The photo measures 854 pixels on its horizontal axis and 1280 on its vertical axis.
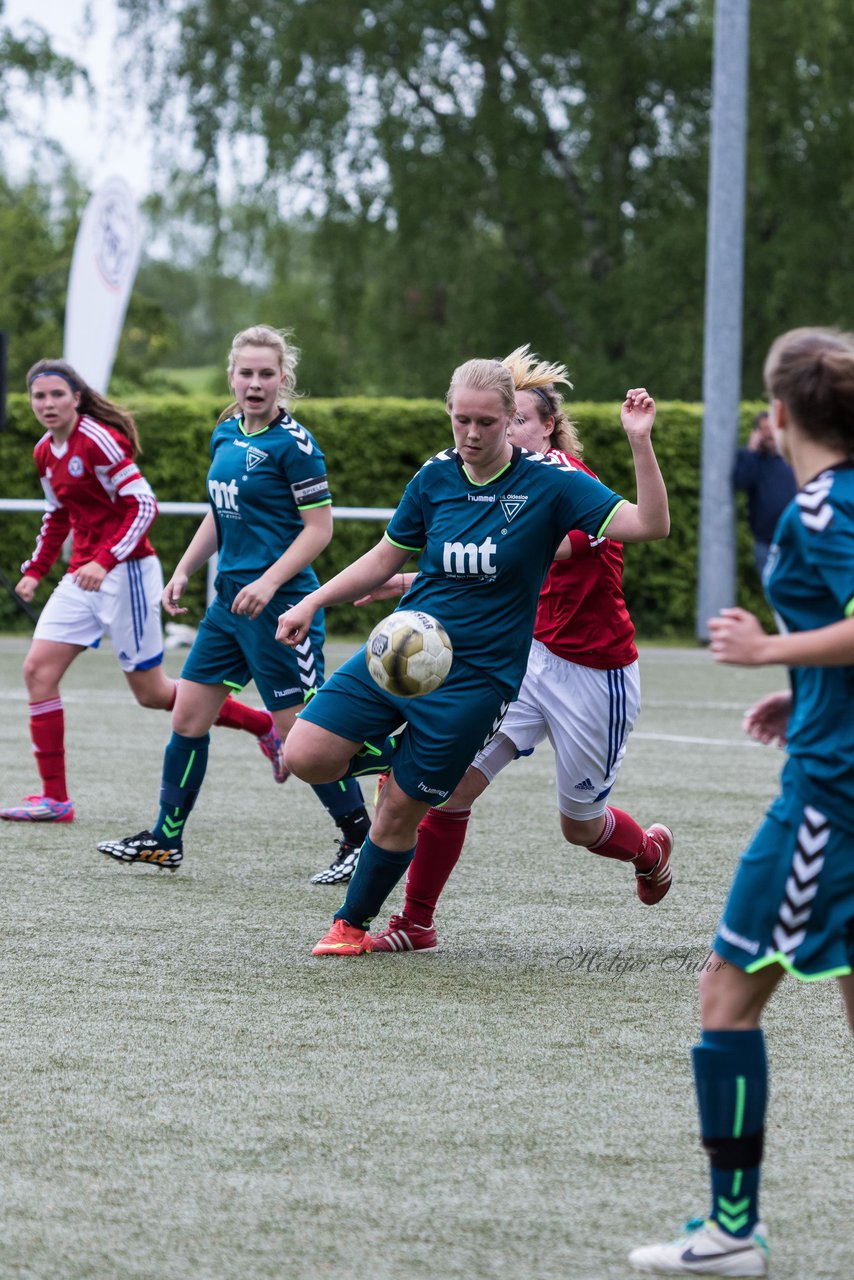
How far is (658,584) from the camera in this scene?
17703 millimetres

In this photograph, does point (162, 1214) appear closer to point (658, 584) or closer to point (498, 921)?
point (498, 921)

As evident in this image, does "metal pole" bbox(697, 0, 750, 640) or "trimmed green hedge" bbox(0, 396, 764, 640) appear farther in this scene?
"trimmed green hedge" bbox(0, 396, 764, 640)

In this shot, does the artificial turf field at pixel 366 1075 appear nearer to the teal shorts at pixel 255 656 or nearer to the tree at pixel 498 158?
the teal shorts at pixel 255 656

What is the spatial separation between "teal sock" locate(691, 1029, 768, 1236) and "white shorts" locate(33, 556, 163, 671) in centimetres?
492

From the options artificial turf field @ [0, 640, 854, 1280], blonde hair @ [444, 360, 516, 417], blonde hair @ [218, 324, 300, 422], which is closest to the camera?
artificial turf field @ [0, 640, 854, 1280]

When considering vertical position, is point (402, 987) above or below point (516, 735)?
below

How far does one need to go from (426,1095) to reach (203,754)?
2.88 m

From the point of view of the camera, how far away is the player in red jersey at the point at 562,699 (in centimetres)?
552

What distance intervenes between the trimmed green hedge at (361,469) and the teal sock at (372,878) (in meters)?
11.9

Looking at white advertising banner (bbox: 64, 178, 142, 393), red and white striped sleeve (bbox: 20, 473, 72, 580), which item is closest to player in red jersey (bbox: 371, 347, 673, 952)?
red and white striped sleeve (bbox: 20, 473, 72, 580)

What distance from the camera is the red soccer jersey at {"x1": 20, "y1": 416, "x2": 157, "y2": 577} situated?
7.43 meters

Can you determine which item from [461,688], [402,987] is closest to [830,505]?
[461,688]

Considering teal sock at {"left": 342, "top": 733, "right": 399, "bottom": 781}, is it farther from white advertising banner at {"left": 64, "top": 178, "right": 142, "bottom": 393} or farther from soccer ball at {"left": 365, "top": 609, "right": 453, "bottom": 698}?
white advertising banner at {"left": 64, "top": 178, "right": 142, "bottom": 393}

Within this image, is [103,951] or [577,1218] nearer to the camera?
[577,1218]
